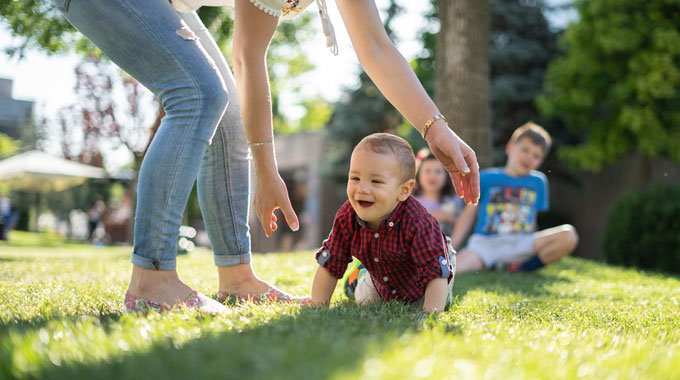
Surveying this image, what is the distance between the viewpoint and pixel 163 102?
2.24 meters

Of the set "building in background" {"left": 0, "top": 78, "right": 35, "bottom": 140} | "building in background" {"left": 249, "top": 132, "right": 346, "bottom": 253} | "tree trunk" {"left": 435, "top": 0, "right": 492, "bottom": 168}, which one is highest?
"building in background" {"left": 0, "top": 78, "right": 35, "bottom": 140}

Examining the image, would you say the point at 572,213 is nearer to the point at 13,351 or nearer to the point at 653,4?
the point at 653,4

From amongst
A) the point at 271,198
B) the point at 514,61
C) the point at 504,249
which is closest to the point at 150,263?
the point at 271,198

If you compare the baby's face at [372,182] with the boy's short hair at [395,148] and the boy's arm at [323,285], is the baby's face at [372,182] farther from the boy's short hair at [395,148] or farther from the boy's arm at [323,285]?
the boy's arm at [323,285]

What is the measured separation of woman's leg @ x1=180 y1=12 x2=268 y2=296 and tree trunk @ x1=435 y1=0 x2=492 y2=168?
17.4 ft

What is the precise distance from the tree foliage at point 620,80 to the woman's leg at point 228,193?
39.5 feet

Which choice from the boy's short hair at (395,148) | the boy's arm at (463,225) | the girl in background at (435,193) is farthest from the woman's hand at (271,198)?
the girl in background at (435,193)

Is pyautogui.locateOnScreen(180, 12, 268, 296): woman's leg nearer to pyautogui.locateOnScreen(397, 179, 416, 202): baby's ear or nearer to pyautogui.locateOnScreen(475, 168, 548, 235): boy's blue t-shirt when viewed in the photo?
pyautogui.locateOnScreen(397, 179, 416, 202): baby's ear

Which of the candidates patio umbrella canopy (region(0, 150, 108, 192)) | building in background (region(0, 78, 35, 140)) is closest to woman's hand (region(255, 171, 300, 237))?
patio umbrella canopy (region(0, 150, 108, 192))

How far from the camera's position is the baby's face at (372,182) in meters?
2.51

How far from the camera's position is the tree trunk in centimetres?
769

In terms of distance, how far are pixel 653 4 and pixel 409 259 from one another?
12.9 meters

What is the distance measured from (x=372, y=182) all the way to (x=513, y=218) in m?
3.62

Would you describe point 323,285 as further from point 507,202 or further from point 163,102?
point 507,202
